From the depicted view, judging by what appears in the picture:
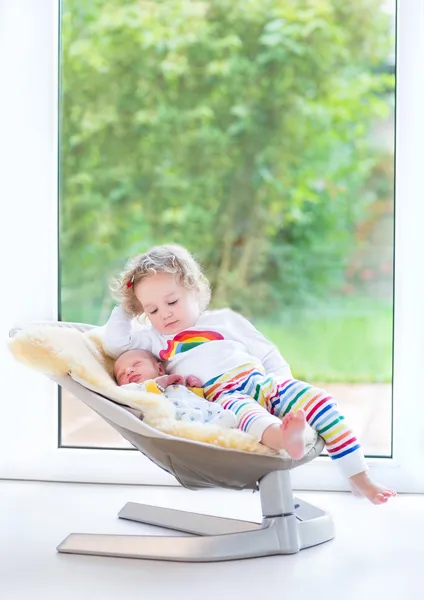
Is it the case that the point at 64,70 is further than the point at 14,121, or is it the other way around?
the point at 64,70

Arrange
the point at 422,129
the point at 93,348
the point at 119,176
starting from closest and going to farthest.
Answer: the point at 93,348 → the point at 422,129 → the point at 119,176

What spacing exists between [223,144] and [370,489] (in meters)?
1.61

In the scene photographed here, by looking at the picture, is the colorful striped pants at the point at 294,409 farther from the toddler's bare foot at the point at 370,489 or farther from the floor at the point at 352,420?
the floor at the point at 352,420

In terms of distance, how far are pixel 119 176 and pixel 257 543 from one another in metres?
1.68

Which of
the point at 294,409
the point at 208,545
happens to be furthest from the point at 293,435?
the point at 208,545

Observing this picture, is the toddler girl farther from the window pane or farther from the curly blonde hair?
the window pane

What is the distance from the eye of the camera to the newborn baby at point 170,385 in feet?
5.70

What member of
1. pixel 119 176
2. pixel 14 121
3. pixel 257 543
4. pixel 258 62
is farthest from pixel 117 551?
pixel 258 62

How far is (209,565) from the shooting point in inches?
65.6

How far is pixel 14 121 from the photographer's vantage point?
7.67 feet

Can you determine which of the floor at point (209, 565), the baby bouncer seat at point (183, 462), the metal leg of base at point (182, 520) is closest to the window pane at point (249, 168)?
the floor at point (209, 565)

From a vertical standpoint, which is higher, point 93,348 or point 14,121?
point 14,121

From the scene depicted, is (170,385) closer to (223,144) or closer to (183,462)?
(183,462)

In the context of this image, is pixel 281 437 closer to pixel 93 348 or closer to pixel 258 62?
pixel 93 348
